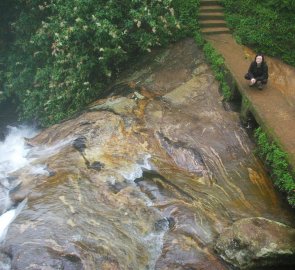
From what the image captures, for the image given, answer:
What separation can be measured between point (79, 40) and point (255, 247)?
6.65 meters

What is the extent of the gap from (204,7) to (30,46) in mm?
5198

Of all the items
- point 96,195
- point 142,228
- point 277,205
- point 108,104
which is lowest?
point 277,205

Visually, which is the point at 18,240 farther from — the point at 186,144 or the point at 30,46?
the point at 30,46

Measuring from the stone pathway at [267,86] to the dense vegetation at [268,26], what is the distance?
0.81 ft

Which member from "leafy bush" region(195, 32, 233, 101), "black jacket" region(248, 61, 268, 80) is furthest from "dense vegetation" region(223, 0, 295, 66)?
A: "black jacket" region(248, 61, 268, 80)

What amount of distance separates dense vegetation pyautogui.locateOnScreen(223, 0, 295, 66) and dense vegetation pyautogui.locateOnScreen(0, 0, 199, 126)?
51.7 inches

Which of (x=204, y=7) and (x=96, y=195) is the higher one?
(x=204, y=7)

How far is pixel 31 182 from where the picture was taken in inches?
273

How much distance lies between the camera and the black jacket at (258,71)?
8711 mm

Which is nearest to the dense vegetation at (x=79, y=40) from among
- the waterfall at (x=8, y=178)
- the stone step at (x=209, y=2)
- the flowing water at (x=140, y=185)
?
the stone step at (x=209, y=2)

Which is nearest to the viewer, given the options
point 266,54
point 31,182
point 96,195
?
point 96,195

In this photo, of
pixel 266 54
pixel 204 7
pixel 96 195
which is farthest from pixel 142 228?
pixel 204 7

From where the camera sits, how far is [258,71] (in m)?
8.73

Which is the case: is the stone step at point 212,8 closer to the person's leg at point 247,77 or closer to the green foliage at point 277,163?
the person's leg at point 247,77
